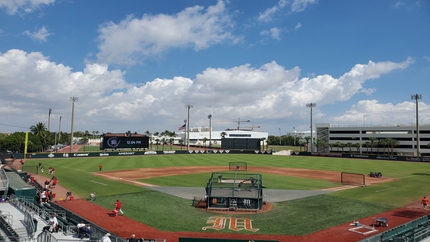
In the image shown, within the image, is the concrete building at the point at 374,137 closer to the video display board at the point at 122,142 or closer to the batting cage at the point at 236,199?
the video display board at the point at 122,142

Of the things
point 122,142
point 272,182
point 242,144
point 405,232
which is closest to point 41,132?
point 122,142

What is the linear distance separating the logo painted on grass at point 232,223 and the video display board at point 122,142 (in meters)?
81.2

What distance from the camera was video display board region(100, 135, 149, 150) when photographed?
9811 cm

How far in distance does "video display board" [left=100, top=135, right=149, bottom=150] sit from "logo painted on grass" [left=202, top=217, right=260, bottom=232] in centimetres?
8121

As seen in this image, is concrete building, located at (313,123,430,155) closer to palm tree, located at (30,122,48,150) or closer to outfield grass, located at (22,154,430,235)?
outfield grass, located at (22,154,430,235)

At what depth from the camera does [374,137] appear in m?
124

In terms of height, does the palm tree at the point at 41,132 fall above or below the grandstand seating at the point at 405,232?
above

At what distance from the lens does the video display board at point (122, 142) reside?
3862 inches

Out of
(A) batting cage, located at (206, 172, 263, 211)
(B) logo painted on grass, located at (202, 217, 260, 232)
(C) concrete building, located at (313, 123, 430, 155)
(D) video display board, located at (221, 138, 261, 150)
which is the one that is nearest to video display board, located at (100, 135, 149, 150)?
(D) video display board, located at (221, 138, 261, 150)

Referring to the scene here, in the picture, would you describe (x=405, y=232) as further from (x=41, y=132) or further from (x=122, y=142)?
(x=41, y=132)

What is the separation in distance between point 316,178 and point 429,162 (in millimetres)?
53189

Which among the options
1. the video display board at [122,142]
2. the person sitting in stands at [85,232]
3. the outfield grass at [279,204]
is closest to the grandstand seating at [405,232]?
the outfield grass at [279,204]

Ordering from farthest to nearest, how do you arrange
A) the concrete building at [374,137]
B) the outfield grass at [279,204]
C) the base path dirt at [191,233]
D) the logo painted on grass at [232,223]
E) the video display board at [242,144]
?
1. the video display board at [242,144]
2. the concrete building at [374,137]
3. the outfield grass at [279,204]
4. the logo painted on grass at [232,223]
5. the base path dirt at [191,233]

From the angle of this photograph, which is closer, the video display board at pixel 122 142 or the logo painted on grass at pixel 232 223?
the logo painted on grass at pixel 232 223
